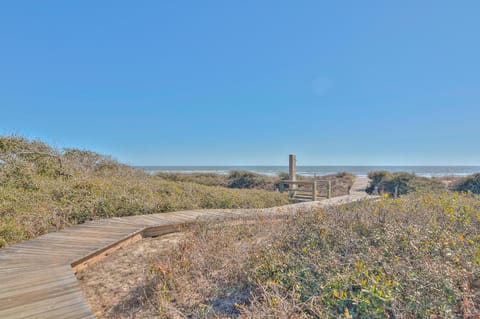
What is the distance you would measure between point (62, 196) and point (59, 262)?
338 centimetres

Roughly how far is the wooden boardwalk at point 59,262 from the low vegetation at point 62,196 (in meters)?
0.55

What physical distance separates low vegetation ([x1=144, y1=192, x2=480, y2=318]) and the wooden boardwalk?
847 millimetres

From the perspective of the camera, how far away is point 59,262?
2.90 m

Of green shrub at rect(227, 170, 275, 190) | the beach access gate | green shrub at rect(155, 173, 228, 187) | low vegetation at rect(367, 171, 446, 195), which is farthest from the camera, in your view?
green shrub at rect(227, 170, 275, 190)

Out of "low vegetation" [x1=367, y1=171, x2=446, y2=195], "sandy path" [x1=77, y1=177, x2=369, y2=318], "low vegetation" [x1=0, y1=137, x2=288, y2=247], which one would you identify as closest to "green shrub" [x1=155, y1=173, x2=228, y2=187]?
"low vegetation" [x1=0, y1=137, x2=288, y2=247]

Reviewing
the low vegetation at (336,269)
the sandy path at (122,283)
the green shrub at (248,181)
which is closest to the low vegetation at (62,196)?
the sandy path at (122,283)

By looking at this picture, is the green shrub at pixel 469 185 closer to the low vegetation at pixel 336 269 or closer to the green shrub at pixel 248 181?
the green shrub at pixel 248 181

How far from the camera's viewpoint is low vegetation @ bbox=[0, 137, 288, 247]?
4.46 metres

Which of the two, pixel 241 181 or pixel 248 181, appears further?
pixel 241 181

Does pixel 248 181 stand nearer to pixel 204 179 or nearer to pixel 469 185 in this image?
pixel 204 179

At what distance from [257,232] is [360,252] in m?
1.86

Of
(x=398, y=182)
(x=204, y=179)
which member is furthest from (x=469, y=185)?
(x=204, y=179)

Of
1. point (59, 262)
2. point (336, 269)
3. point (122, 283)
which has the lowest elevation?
point (122, 283)

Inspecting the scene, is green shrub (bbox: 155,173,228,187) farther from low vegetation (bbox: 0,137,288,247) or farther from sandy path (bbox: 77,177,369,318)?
sandy path (bbox: 77,177,369,318)
